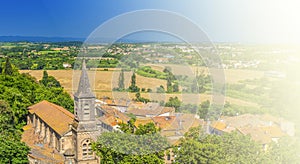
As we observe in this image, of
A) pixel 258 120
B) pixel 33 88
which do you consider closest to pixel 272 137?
pixel 258 120

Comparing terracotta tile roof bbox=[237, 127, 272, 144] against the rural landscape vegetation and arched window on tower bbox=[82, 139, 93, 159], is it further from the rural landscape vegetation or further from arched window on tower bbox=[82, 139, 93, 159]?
arched window on tower bbox=[82, 139, 93, 159]

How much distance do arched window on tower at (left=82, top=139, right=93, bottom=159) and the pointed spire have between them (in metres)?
1.65

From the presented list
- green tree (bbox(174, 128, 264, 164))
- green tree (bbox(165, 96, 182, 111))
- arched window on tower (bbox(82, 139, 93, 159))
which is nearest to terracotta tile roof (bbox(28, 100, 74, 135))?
arched window on tower (bbox(82, 139, 93, 159))

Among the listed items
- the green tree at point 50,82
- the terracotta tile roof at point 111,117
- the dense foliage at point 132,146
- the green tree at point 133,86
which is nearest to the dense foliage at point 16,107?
the dense foliage at point 132,146

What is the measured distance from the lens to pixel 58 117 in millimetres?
19641

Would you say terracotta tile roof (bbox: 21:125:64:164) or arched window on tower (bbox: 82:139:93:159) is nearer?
arched window on tower (bbox: 82:139:93:159)

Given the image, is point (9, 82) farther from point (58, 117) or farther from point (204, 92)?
point (204, 92)

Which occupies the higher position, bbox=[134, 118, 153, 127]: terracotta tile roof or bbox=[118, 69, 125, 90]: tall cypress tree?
bbox=[118, 69, 125, 90]: tall cypress tree

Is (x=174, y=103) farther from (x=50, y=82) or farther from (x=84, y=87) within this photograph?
(x=50, y=82)

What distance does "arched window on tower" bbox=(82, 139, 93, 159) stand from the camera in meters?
14.6

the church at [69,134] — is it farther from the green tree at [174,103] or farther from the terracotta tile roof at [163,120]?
the green tree at [174,103]

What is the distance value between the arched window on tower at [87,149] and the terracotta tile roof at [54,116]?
268 cm

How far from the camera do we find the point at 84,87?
14.3 metres

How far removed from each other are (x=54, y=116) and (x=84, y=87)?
20.6 feet
